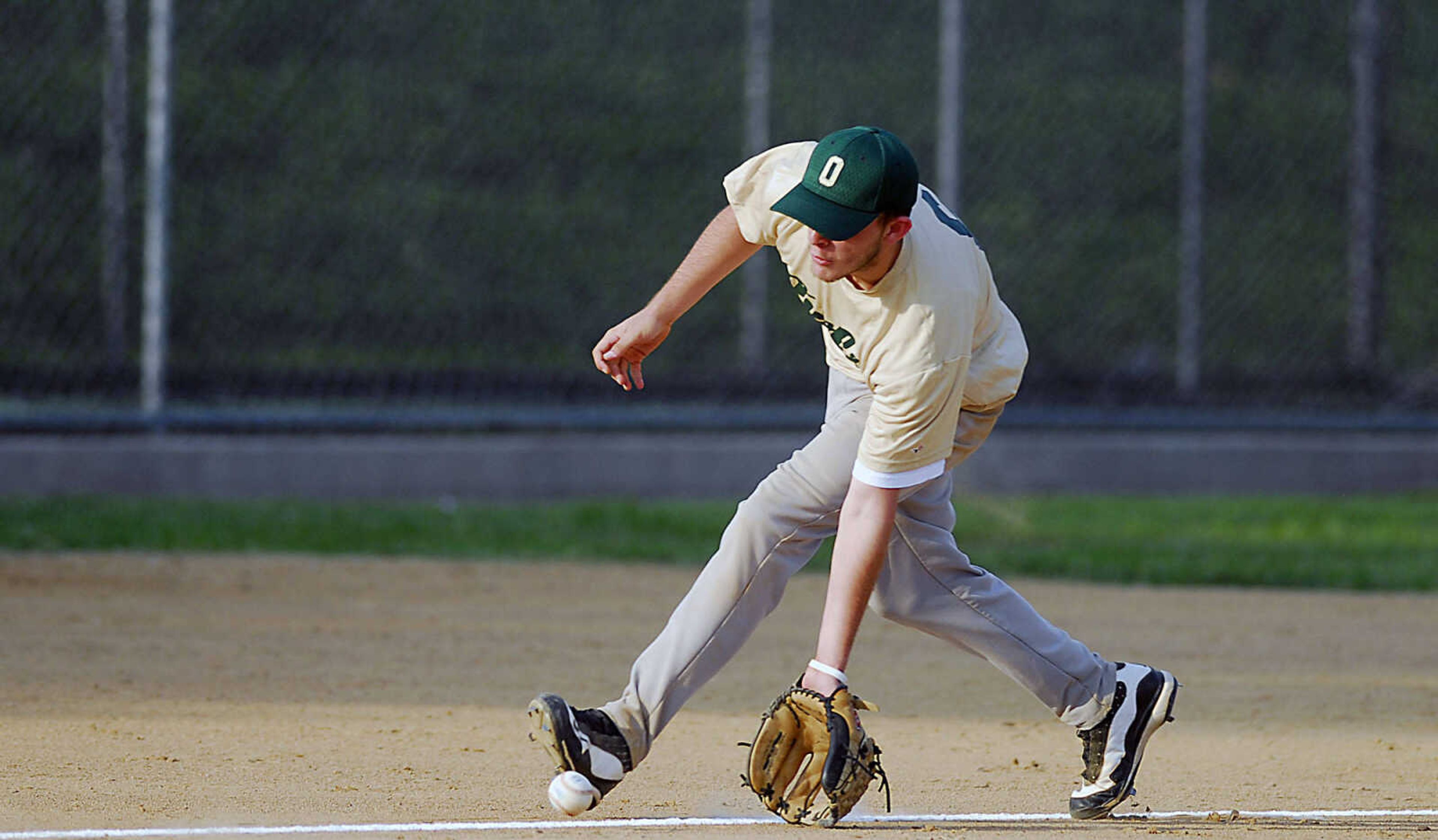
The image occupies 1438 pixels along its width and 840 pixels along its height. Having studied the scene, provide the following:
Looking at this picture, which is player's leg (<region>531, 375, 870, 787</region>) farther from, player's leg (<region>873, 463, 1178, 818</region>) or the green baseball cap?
the green baseball cap

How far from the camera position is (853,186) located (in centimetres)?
307

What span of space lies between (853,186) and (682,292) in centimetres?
52

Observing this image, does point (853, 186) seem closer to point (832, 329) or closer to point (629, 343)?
point (832, 329)

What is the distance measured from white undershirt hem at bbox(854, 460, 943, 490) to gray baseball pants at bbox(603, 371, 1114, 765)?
0.05m

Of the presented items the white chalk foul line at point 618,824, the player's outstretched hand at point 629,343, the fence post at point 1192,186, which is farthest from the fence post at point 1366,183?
the player's outstretched hand at point 629,343

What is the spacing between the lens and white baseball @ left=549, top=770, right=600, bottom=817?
3301 millimetres

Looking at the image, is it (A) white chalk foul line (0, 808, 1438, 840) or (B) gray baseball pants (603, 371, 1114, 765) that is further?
(B) gray baseball pants (603, 371, 1114, 765)

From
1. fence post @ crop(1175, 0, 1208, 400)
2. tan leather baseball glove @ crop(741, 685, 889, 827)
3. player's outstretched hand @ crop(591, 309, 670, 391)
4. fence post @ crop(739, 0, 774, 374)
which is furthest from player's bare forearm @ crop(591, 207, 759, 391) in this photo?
fence post @ crop(1175, 0, 1208, 400)

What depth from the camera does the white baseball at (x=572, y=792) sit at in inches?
130

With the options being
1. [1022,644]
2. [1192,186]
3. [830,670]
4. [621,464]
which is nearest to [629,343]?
[830,670]

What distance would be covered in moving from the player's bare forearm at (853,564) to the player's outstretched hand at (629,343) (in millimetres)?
485

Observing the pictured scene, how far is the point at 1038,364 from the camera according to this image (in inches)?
438

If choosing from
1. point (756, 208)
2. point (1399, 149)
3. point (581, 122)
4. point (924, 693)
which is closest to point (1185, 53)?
point (1399, 149)

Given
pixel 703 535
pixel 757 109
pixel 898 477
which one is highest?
pixel 757 109
